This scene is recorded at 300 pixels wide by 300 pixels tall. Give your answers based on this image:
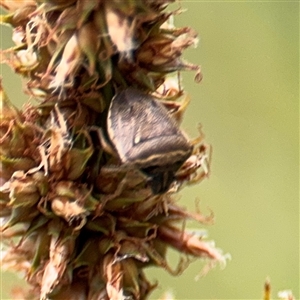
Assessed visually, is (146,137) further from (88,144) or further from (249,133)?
(249,133)

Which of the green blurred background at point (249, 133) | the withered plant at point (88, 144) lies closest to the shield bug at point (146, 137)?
the withered plant at point (88, 144)

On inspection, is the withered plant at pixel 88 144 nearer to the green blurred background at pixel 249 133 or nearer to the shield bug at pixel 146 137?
the shield bug at pixel 146 137

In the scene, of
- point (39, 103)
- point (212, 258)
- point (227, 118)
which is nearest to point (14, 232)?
point (39, 103)

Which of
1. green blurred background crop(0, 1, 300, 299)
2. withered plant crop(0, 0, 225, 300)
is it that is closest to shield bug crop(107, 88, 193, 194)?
withered plant crop(0, 0, 225, 300)

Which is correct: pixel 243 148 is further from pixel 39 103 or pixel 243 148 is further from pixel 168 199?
pixel 39 103

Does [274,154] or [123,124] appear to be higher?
[123,124]
